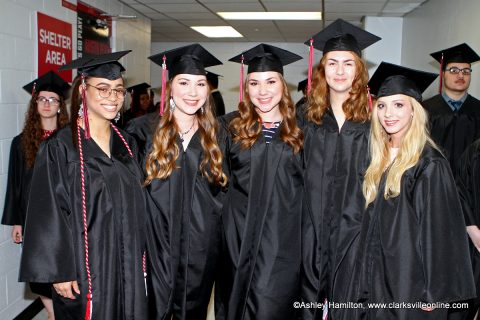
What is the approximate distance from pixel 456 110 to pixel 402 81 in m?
2.30

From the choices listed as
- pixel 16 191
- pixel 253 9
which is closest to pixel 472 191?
pixel 16 191

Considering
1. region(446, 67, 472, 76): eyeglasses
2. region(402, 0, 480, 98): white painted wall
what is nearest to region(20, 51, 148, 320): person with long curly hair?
region(446, 67, 472, 76): eyeglasses

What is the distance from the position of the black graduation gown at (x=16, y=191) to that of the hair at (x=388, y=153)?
101 inches

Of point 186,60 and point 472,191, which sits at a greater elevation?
point 186,60

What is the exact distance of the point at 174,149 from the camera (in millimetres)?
2734

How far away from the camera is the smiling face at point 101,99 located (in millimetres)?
2576

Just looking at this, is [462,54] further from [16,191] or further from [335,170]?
[16,191]

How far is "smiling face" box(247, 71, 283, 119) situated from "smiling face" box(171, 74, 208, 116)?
0.97ft

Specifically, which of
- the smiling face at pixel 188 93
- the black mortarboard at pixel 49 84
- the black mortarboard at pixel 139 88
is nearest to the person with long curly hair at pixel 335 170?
the smiling face at pixel 188 93

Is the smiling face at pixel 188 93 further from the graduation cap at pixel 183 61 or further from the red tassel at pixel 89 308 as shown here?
the red tassel at pixel 89 308

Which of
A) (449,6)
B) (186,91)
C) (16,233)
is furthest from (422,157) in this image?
(449,6)

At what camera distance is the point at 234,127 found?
3.00m

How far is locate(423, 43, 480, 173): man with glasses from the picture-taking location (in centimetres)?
452

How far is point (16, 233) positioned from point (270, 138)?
87.6 inches
